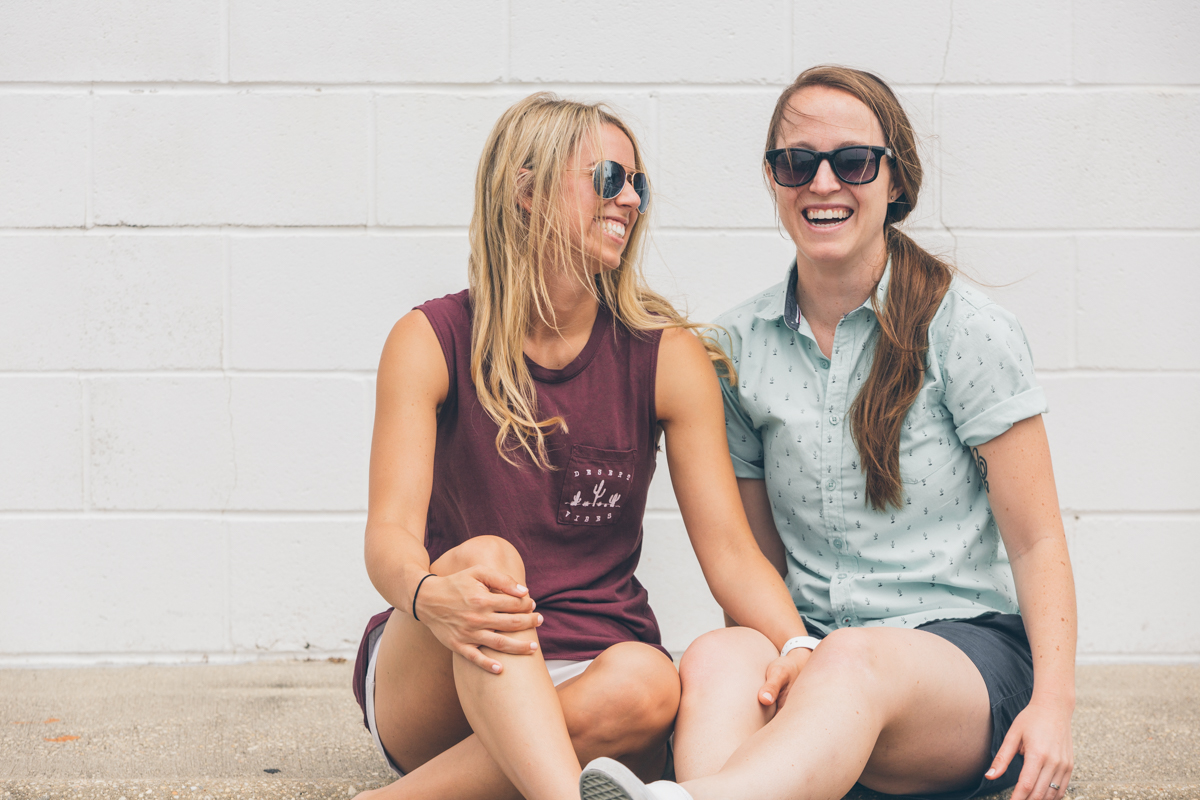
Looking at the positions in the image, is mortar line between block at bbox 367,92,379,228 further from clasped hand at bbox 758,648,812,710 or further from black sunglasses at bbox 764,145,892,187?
clasped hand at bbox 758,648,812,710

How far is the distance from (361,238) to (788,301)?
1352 mm

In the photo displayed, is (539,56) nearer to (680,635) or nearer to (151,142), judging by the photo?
(151,142)

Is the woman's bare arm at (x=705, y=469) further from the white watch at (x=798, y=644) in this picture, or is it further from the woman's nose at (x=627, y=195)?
the woman's nose at (x=627, y=195)

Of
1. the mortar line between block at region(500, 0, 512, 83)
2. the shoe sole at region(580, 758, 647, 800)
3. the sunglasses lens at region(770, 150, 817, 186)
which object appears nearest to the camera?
the shoe sole at region(580, 758, 647, 800)

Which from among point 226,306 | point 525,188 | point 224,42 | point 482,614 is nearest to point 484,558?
point 482,614

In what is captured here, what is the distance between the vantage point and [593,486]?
174 cm

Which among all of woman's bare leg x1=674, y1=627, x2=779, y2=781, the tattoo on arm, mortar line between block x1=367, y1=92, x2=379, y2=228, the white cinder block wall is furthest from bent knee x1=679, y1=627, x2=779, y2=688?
mortar line between block x1=367, y1=92, x2=379, y2=228

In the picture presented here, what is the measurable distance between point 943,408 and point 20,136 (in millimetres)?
2552

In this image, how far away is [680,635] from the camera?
272 cm

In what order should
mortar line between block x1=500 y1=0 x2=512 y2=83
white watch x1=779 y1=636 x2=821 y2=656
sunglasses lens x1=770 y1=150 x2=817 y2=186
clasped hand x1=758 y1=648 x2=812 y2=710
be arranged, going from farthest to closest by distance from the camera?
mortar line between block x1=500 y1=0 x2=512 y2=83, sunglasses lens x1=770 y1=150 x2=817 y2=186, white watch x1=779 y1=636 x2=821 y2=656, clasped hand x1=758 y1=648 x2=812 y2=710

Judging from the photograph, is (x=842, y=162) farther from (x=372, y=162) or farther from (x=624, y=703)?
(x=372, y=162)

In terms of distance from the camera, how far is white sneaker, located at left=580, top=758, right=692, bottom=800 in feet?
3.84

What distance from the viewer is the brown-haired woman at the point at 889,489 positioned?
1470 millimetres

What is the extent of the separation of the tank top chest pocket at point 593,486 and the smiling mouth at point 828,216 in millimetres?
552
